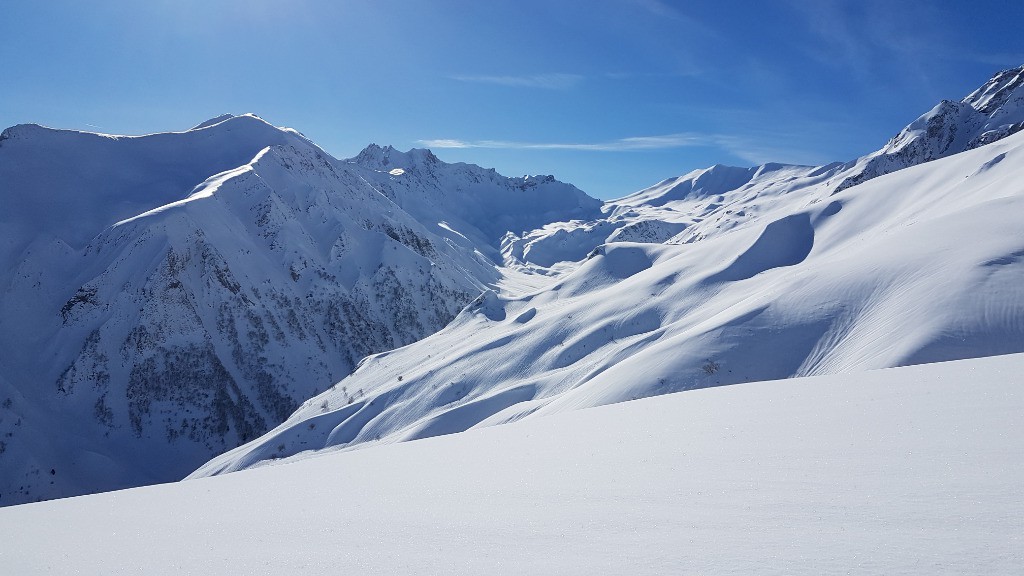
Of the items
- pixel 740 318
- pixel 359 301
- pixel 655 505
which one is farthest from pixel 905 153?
Answer: pixel 655 505

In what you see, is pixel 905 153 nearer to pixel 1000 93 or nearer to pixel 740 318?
pixel 1000 93

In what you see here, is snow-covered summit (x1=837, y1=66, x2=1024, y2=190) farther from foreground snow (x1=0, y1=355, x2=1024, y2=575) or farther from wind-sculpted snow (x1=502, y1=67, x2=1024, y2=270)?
foreground snow (x1=0, y1=355, x2=1024, y2=575)

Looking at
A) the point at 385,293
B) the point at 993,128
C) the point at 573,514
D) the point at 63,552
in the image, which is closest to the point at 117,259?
the point at 385,293

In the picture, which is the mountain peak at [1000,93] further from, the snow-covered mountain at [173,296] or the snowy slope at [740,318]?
the snow-covered mountain at [173,296]

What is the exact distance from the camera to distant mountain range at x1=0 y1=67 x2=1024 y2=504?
1672cm

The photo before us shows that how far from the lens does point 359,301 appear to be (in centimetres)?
6912

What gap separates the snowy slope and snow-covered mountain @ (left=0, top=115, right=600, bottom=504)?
66.9 feet

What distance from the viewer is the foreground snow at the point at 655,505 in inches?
125

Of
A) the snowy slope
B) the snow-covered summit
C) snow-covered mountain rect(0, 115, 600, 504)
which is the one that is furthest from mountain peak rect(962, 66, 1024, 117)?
snow-covered mountain rect(0, 115, 600, 504)

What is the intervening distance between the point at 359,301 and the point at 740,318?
58.2 m

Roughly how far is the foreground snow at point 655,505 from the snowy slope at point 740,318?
7.20 m

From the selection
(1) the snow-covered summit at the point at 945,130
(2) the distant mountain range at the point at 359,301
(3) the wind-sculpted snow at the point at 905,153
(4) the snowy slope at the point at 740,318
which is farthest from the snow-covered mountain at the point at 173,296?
(1) the snow-covered summit at the point at 945,130

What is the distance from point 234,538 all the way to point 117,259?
65.1 metres

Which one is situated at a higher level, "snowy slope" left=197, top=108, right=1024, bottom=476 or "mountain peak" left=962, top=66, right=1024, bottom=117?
"mountain peak" left=962, top=66, right=1024, bottom=117
